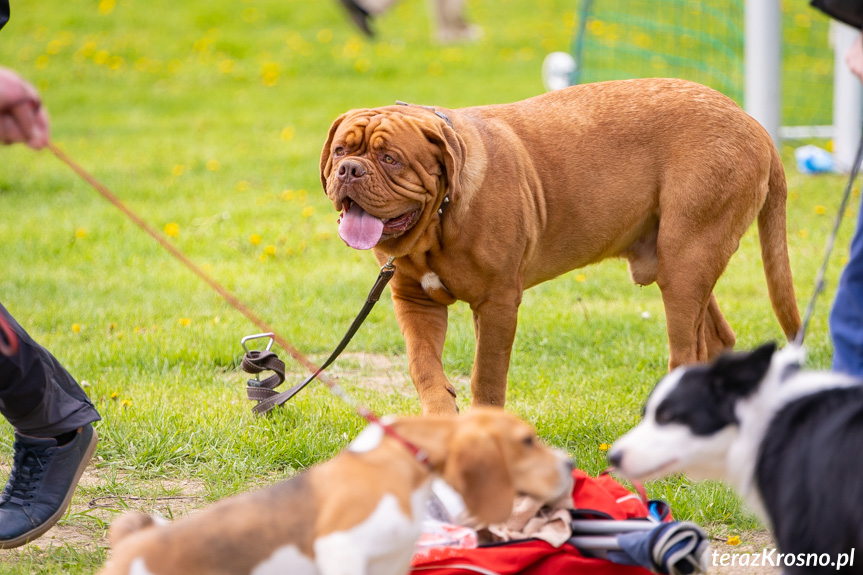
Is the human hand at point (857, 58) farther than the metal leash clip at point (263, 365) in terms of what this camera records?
No

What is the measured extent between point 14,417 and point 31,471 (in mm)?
244

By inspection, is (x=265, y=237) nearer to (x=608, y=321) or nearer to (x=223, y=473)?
(x=608, y=321)

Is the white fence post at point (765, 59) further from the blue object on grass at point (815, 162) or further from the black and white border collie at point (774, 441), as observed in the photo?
the black and white border collie at point (774, 441)

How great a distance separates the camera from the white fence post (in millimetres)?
8203

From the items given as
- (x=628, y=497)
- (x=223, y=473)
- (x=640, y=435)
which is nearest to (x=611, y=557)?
(x=628, y=497)

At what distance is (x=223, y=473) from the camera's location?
3707mm

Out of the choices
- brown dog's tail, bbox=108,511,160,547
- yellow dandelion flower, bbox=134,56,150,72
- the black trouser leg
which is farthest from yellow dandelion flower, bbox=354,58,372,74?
brown dog's tail, bbox=108,511,160,547

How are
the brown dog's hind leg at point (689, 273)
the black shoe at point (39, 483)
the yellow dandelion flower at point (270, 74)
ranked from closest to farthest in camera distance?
the black shoe at point (39, 483), the brown dog's hind leg at point (689, 273), the yellow dandelion flower at point (270, 74)

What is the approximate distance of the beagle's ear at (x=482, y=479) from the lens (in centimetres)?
223

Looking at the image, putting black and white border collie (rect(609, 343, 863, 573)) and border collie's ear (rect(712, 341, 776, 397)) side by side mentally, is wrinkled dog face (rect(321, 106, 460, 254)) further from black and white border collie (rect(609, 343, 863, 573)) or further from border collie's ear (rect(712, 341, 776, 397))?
border collie's ear (rect(712, 341, 776, 397))

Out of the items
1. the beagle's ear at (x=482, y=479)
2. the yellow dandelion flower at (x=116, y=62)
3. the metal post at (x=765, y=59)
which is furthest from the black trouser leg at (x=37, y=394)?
the yellow dandelion flower at (x=116, y=62)

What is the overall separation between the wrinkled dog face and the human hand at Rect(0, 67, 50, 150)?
49.1 inches

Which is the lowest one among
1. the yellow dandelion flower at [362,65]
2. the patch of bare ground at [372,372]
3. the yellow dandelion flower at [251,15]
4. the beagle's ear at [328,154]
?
the yellow dandelion flower at [362,65]

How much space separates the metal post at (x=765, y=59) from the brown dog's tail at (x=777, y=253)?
4224mm
